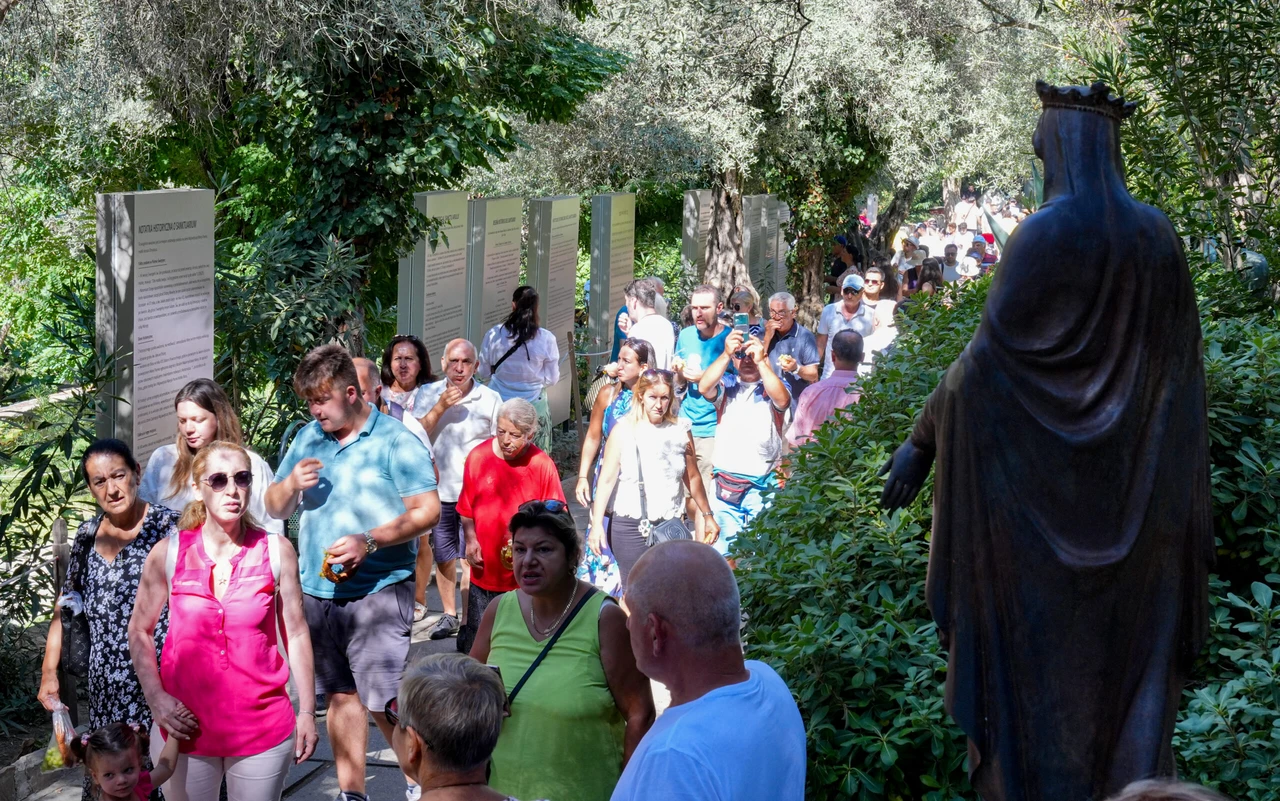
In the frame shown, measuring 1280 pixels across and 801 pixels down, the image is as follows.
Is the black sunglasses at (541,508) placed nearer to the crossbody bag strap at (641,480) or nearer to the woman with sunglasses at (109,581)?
the woman with sunglasses at (109,581)

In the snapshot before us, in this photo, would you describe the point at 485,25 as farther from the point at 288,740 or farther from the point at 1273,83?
the point at 288,740

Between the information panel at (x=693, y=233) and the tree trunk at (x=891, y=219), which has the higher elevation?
the tree trunk at (x=891, y=219)

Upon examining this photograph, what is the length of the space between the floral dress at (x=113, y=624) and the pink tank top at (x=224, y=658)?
41 centimetres

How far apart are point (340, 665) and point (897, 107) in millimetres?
20115

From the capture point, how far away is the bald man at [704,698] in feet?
9.35

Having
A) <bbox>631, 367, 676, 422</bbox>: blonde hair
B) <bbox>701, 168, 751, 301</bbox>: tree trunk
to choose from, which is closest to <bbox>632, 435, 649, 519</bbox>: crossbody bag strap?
<bbox>631, 367, 676, 422</bbox>: blonde hair

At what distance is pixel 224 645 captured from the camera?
500 cm

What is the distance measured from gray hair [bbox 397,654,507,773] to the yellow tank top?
2.34ft

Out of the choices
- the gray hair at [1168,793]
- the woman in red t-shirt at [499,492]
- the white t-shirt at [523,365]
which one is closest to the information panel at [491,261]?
the white t-shirt at [523,365]

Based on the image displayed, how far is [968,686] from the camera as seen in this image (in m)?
3.17

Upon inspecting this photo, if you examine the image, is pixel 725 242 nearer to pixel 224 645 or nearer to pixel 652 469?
pixel 652 469

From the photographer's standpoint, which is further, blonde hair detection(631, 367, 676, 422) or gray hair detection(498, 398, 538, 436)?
blonde hair detection(631, 367, 676, 422)

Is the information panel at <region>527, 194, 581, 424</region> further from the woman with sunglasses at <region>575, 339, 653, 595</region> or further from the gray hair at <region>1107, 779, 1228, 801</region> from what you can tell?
the gray hair at <region>1107, 779, 1228, 801</region>

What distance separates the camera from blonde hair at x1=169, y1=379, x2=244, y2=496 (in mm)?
6230
